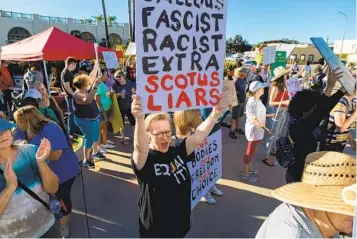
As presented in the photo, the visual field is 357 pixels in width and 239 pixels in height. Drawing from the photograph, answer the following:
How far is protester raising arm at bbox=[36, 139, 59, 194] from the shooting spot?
→ 6.28 ft

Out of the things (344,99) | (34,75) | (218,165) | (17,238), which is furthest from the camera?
(34,75)

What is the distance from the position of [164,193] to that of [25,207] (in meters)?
0.93

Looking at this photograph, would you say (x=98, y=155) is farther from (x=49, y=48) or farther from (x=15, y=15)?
(x=15, y=15)

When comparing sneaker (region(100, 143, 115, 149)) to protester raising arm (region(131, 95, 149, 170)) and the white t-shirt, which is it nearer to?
the white t-shirt

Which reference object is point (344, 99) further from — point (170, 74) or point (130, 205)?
point (130, 205)

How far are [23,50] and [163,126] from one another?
25.4 feet

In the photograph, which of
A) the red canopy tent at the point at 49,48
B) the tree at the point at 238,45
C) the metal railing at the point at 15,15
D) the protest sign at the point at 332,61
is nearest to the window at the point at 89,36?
the metal railing at the point at 15,15

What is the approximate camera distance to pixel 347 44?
16250mm

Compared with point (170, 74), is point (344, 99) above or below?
below

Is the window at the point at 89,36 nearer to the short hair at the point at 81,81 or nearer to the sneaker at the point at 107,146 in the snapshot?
the sneaker at the point at 107,146

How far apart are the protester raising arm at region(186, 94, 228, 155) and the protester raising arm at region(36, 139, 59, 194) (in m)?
0.98

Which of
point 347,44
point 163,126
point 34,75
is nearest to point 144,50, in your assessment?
point 163,126

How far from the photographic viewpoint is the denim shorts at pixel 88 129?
466 cm

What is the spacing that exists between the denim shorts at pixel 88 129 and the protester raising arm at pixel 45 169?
8.72 feet
